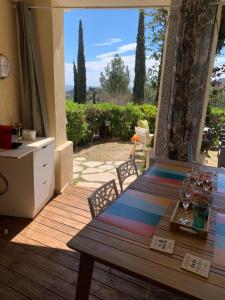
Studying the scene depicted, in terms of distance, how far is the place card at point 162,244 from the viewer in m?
1.14

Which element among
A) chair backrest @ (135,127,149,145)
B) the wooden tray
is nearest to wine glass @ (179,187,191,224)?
the wooden tray

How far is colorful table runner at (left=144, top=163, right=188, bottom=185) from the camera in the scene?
193 cm

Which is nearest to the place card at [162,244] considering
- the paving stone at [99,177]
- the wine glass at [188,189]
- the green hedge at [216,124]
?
the wine glass at [188,189]

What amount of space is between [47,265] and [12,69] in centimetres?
221

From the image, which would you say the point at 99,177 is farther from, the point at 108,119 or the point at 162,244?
the point at 162,244

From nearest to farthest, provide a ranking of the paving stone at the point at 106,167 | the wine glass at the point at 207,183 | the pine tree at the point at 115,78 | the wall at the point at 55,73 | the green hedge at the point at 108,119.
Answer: the wine glass at the point at 207,183 → the wall at the point at 55,73 → the paving stone at the point at 106,167 → the green hedge at the point at 108,119 → the pine tree at the point at 115,78

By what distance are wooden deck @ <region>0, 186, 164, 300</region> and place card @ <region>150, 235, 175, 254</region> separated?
0.87m

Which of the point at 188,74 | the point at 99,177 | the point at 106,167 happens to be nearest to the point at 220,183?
the point at 188,74

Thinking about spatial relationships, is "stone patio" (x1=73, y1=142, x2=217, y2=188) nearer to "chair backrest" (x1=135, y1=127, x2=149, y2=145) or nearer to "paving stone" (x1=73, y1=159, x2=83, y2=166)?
"paving stone" (x1=73, y1=159, x2=83, y2=166)

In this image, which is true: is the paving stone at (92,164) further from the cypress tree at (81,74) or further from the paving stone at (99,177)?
the cypress tree at (81,74)

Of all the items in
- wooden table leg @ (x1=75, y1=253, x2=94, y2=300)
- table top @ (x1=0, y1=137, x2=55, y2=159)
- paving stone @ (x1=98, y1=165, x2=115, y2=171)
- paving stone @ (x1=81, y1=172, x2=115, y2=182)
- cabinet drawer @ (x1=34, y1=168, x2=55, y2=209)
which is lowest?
paving stone @ (x1=81, y1=172, x2=115, y2=182)

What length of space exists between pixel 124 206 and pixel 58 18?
106 inches

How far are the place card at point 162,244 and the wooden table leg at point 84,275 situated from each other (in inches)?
12.0

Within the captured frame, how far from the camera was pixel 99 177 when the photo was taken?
443cm
